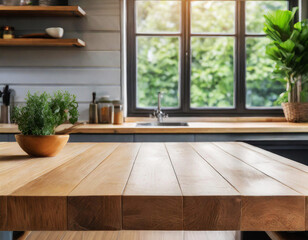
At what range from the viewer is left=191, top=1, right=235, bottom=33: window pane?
3.57 m

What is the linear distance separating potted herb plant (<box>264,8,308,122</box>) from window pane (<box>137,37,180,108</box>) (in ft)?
2.99

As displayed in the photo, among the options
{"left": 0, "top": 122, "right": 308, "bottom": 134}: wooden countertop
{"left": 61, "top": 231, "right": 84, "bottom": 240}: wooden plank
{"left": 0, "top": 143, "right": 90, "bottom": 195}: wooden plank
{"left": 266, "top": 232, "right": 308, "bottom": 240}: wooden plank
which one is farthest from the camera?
{"left": 0, "top": 122, "right": 308, "bottom": 134}: wooden countertop

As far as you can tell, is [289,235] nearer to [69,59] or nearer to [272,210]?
[272,210]

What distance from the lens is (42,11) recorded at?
3.16m

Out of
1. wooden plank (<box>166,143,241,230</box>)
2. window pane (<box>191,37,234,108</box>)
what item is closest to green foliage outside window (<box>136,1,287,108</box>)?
window pane (<box>191,37,234,108</box>)

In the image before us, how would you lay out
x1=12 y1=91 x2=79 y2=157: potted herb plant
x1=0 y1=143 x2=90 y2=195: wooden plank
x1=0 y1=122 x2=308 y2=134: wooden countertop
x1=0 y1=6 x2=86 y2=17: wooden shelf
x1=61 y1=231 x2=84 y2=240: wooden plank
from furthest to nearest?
x1=0 y1=6 x2=86 y2=17: wooden shelf
x1=0 y1=122 x2=308 y2=134: wooden countertop
x1=61 y1=231 x2=84 y2=240: wooden plank
x1=12 y1=91 x2=79 y2=157: potted herb plant
x1=0 y1=143 x2=90 y2=195: wooden plank

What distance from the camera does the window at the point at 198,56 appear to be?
3545 millimetres

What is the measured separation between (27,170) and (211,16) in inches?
115

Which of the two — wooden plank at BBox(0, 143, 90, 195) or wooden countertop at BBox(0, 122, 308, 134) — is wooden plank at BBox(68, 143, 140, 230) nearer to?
wooden plank at BBox(0, 143, 90, 195)

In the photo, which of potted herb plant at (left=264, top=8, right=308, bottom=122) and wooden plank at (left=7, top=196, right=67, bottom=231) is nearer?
wooden plank at (left=7, top=196, right=67, bottom=231)

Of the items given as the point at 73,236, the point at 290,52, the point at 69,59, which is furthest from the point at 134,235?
the point at 290,52

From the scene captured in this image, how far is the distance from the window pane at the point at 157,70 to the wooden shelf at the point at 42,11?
70cm

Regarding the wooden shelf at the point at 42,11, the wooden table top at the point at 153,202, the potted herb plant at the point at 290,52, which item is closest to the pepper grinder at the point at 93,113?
the wooden shelf at the point at 42,11

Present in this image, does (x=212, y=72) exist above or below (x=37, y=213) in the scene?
above
